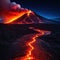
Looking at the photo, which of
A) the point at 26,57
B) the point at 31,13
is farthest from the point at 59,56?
the point at 31,13

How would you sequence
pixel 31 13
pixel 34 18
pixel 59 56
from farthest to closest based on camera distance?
pixel 31 13 → pixel 34 18 → pixel 59 56

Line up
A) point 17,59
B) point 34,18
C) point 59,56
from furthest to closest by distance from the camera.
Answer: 1. point 34,18
2. point 59,56
3. point 17,59

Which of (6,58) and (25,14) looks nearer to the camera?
(6,58)

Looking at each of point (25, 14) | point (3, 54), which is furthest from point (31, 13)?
point (3, 54)

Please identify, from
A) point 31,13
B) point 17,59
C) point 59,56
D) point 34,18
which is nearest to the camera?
point 17,59

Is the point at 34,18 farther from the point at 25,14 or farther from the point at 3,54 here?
the point at 3,54

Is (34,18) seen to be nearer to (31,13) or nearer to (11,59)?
(31,13)

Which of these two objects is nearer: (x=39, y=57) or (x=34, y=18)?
(x=39, y=57)

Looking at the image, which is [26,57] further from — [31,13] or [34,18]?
[31,13]
